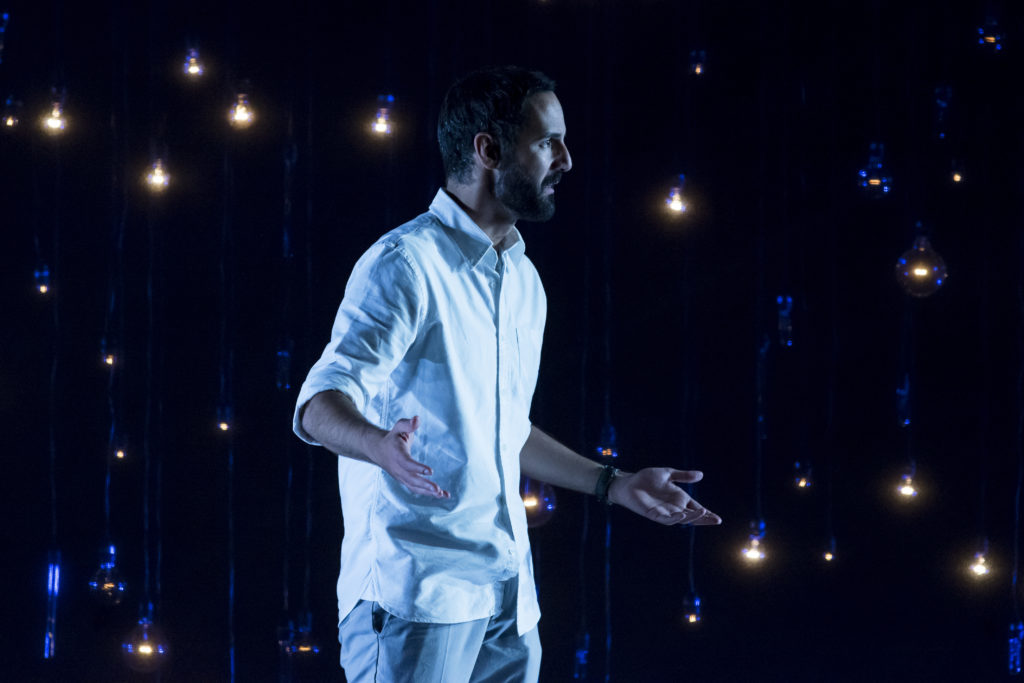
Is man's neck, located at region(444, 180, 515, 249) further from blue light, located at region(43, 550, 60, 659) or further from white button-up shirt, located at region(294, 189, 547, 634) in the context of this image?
blue light, located at region(43, 550, 60, 659)

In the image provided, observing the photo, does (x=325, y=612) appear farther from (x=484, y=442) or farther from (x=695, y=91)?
(x=695, y=91)

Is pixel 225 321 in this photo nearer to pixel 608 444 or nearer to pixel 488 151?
pixel 608 444

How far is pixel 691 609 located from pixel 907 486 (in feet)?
2.67

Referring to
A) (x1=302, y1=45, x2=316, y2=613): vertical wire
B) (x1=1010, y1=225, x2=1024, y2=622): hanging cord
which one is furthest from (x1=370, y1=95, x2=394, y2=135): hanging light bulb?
(x1=1010, y1=225, x2=1024, y2=622): hanging cord

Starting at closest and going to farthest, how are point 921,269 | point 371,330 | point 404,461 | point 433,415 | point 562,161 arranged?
point 404,461
point 371,330
point 433,415
point 562,161
point 921,269

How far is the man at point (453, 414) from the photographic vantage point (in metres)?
1.31

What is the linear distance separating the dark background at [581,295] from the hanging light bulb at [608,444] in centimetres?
4

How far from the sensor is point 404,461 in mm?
1072

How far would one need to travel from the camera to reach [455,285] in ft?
4.78

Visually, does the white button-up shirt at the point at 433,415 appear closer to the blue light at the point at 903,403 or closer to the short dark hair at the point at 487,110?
the short dark hair at the point at 487,110

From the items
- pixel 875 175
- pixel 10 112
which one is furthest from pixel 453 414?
pixel 10 112

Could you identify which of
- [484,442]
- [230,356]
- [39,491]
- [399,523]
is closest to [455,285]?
[484,442]

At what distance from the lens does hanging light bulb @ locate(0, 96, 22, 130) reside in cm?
283

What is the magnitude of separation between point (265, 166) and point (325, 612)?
4.79ft
